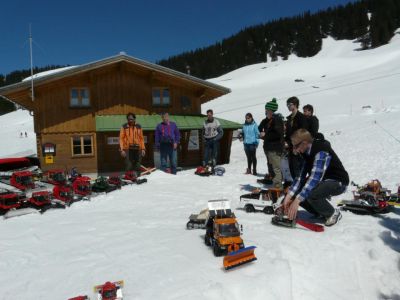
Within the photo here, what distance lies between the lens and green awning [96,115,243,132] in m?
15.7

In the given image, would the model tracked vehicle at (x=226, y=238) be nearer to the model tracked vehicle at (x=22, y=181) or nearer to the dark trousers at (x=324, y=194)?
the dark trousers at (x=324, y=194)

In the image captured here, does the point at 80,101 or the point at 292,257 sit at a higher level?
the point at 80,101

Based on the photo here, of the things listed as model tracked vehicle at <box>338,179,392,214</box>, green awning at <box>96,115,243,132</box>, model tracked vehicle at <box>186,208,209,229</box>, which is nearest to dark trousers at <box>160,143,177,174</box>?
green awning at <box>96,115,243,132</box>

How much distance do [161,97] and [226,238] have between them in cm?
1382

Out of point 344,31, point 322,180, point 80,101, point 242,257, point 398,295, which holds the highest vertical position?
point 344,31

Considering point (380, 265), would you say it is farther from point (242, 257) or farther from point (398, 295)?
point (242, 257)

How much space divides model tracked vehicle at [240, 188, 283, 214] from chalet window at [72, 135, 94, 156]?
11.4 metres

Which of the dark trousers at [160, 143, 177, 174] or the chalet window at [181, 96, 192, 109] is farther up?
the chalet window at [181, 96, 192, 109]

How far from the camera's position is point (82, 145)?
1677 centimetres

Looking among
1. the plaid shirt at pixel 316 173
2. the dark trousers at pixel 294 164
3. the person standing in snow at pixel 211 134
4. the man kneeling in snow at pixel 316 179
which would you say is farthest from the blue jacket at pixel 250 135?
the plaid shirt at pixel 316 173

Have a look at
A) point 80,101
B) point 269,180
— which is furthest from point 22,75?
point 269,180

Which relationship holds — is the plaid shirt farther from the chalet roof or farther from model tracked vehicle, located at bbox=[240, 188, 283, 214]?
the chalet roof

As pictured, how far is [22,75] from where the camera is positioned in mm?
154000

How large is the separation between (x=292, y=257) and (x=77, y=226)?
3845 millimetres
